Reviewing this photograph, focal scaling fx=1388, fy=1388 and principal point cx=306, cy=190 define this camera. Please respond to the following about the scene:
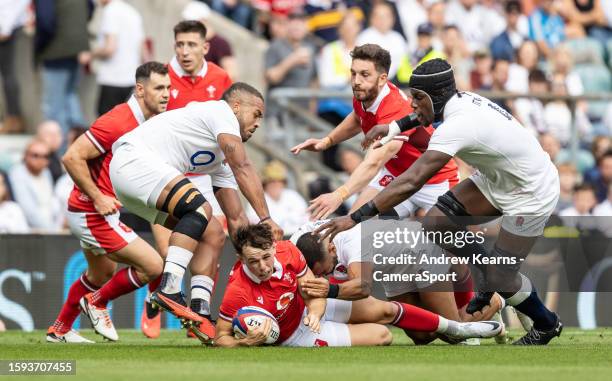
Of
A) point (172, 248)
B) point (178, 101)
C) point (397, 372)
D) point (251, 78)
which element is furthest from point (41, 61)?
point (397, 372)

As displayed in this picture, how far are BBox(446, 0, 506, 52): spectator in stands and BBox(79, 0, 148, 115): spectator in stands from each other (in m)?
5.56

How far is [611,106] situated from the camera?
19.8m

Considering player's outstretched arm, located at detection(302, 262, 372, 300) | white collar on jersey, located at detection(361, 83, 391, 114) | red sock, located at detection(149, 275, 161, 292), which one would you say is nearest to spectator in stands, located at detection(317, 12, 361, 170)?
red sock, located at detection(149, 275, 161, 292)

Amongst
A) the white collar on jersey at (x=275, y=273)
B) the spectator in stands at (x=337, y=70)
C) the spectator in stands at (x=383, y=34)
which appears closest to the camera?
the white collar on jersey at (x=275, y=273)

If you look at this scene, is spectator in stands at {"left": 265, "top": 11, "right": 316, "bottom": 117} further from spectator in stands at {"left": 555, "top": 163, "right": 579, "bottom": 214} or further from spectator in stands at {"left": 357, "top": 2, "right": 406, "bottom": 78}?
spectator in stands at {"left": 555, "top": 163, "right": 579, "bottom": 214}

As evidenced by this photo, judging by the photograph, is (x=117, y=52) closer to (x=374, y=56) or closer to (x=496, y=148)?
(x=374, y=56)

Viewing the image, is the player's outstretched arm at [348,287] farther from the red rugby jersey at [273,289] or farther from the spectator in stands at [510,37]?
the spectator in stands at [510,37]

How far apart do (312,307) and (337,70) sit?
8.47 m

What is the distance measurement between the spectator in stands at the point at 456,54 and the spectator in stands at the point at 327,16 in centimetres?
130

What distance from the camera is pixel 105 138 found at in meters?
12.3

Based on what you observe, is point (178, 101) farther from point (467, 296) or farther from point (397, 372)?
point (397, 372)

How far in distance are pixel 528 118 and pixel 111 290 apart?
7.94 meters

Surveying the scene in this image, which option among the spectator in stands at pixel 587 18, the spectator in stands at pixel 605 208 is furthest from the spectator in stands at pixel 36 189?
the spectator in stands at pixel 587 18

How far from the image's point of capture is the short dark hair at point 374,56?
12375 millimetres
